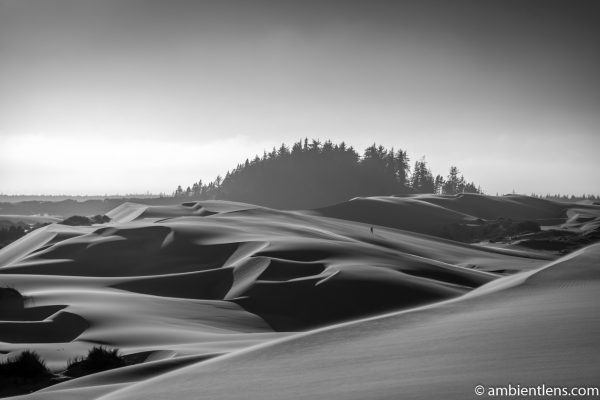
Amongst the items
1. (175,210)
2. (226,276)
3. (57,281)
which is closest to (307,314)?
(226,276)

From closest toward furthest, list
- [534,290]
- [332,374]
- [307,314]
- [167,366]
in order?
[332,374] < [167,366] < [534,290] < [307,314]

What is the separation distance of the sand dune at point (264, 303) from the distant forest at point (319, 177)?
69273 mm

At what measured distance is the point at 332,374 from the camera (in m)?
5.43

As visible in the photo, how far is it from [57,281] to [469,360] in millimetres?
22159

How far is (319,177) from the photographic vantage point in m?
122

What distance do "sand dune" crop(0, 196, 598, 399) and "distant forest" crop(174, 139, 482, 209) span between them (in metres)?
69.3

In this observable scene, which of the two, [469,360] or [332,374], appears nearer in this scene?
[469,360]

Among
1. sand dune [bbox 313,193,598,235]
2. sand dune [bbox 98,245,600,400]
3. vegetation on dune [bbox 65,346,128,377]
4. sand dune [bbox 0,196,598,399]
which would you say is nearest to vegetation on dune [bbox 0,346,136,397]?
vegetation on dune [bbox 65,346,128,377]

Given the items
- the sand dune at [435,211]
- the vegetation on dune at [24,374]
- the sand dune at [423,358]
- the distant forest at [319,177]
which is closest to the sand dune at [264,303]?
the sand dune at [423,358]

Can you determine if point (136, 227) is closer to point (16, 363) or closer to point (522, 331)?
point (16, 363)

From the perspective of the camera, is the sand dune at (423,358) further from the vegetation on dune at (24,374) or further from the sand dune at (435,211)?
the sand dune at (435,211)

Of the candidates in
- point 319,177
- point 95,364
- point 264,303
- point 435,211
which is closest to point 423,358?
point 95,364

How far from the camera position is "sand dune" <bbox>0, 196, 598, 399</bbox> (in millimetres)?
5887

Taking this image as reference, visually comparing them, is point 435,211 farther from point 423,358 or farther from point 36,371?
point 423,358
